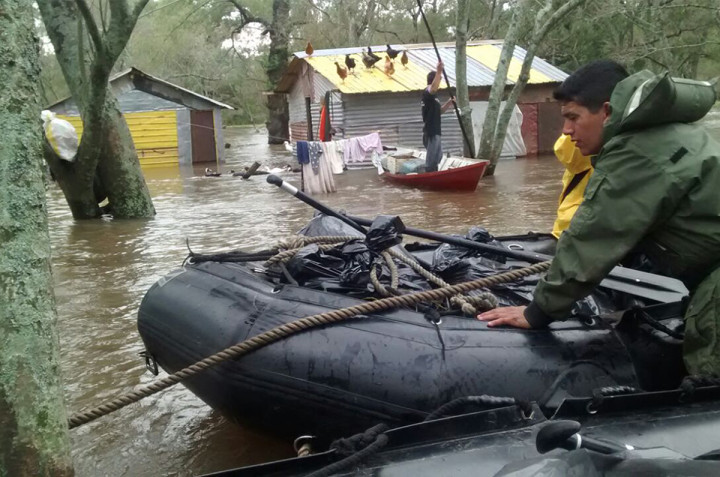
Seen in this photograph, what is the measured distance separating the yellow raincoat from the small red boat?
28.5 ft

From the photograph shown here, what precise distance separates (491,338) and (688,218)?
962 millimetres

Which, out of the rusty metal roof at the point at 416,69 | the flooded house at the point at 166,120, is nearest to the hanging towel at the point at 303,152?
the rusty metal roof at the point at 416,69

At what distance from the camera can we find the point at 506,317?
3.17m

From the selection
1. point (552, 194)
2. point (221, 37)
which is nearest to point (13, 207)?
point (552, 194)

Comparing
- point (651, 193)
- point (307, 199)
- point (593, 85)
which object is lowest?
point (307, 199)

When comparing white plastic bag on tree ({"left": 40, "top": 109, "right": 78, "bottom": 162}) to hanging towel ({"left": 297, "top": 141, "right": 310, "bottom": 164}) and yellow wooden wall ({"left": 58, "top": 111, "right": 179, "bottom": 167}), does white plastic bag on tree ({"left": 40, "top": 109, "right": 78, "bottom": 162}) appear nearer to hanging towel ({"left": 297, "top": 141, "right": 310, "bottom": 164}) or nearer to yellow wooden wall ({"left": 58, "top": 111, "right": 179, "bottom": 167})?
hanging towel ({"left": 297, "top": 141, "right": 310, "bottom": 164})

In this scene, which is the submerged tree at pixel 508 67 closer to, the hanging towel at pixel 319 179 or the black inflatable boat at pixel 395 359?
the hanging towel at pixel 319 179

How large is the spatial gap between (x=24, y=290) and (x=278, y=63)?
33469mm

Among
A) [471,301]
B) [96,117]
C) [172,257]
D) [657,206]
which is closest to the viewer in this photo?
[657,206]

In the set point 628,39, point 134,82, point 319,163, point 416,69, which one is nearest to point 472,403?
point 319,163

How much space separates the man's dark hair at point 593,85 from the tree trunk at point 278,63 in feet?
103

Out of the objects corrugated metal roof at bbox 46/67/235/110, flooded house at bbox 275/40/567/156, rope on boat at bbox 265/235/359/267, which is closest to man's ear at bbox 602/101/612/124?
rope on boat at bbox 265/235/359/267

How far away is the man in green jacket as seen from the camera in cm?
263

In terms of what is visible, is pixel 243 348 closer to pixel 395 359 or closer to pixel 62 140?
pixel 395 359
